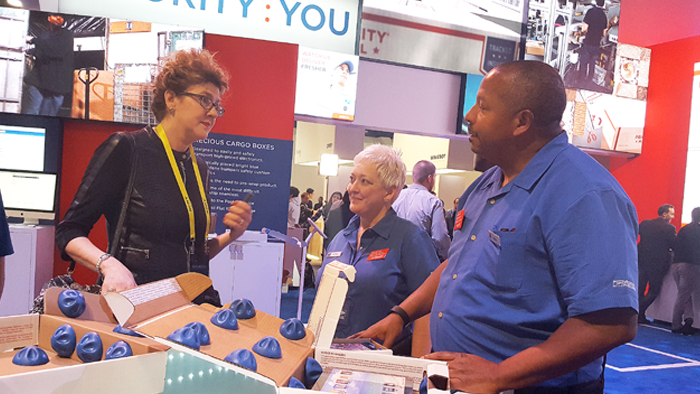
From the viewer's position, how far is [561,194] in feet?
3.62

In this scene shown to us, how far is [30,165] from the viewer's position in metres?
4.26

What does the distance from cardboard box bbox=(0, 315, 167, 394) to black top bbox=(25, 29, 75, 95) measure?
165 inches

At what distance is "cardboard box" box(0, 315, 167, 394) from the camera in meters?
0.67

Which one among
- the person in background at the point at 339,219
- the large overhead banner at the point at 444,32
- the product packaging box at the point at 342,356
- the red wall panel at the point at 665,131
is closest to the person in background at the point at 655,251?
the red wall panel at the point at 665,131

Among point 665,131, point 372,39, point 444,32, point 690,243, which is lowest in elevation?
point 690,243

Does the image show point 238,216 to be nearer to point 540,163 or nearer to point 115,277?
point 115,277

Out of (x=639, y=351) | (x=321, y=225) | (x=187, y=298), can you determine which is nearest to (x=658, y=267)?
(x=639, y=351)

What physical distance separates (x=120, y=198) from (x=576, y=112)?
307 inches

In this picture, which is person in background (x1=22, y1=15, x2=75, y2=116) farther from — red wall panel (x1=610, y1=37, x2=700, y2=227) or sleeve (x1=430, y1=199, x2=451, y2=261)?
red wall panel (x1=610, y1=37, x2=700, y2=227)

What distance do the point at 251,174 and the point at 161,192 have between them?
9.60ft

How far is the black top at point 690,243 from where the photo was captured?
6926 millimetres

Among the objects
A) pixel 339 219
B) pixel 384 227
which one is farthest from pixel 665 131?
pixel 384 227

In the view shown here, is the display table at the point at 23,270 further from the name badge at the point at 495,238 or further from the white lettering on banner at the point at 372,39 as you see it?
the white lettering on banner at the point at 372,39

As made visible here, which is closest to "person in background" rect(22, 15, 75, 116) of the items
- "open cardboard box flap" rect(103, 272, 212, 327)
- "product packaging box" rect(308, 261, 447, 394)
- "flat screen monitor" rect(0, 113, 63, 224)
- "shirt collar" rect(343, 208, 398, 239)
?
"flat screen monitor" rect(0, 113, 63, 224)
